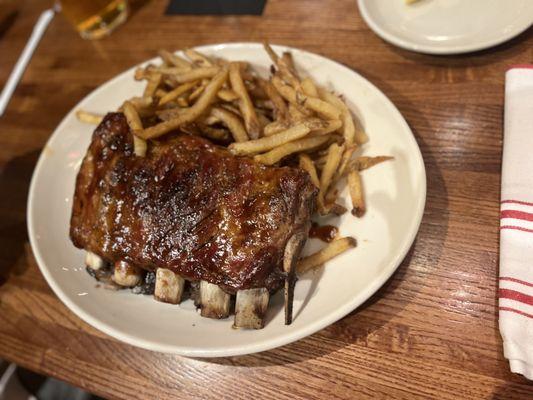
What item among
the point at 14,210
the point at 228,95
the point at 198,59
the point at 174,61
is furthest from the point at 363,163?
the point at 14,210

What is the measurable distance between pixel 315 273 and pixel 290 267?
0.74 ft

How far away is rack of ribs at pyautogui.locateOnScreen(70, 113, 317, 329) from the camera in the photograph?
1697mm

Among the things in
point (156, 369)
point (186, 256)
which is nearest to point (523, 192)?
point (186, 256)

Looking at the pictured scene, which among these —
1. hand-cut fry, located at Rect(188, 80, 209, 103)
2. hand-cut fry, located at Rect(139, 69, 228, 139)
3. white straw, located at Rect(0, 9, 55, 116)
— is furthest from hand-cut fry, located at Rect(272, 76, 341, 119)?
white straw, located at Rect(0, 9, 55, 116)

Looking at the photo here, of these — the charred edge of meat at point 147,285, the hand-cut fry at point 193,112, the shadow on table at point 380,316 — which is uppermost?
the hand-cut fry at point 193,112

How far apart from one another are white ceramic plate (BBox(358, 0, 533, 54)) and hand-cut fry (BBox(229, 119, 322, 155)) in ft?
2.78

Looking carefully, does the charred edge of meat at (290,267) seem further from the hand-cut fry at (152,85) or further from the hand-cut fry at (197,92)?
the hand-cut fry at (152,85)

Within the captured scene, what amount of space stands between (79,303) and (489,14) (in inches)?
96.0

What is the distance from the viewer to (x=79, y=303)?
6.68 feet

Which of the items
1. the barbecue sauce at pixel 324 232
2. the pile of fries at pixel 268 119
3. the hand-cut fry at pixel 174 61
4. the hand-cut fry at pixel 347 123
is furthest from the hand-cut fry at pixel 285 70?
the barbecue sauce at pixel 324 232

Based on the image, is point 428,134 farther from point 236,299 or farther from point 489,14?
point 236,299

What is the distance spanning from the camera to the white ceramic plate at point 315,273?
1.72m

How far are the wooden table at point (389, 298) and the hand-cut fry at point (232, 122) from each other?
2.76ft

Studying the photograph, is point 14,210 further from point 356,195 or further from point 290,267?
point 356,195
